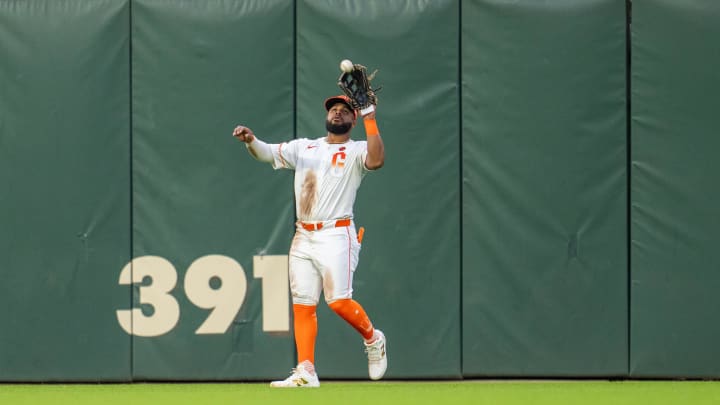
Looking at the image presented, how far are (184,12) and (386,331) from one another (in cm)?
302

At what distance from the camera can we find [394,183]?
31.9 ft

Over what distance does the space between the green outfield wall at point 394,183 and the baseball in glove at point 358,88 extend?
6.50 feet

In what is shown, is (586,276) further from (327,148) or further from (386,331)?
(327,148)

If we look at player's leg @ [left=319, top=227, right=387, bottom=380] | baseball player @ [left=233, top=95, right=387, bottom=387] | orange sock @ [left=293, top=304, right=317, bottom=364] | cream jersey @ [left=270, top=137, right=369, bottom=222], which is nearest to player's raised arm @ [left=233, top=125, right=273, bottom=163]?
baseball player @ [left=233, top=95, right=387, bottom=387]

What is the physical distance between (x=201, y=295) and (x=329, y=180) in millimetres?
2241

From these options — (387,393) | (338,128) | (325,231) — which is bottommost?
(387,393)

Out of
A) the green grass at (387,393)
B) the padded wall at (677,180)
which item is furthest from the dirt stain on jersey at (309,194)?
the padded wall at (677,180)

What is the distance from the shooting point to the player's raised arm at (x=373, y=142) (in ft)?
25.4

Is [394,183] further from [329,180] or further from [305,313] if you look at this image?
[305,313]

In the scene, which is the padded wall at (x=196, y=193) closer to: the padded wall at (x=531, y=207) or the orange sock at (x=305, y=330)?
the padded wall at (x=531, y=207)

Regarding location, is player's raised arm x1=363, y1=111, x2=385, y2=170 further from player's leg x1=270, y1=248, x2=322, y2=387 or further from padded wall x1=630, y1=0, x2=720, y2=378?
padded wall x1=630, y1=0, x2=720, y2=378

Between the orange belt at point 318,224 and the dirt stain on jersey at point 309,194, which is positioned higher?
the dirt stain on jersey at point 309,194

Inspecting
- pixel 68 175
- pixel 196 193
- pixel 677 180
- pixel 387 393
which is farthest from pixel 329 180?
pixel 677 180

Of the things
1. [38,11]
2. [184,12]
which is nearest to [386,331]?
[184,12]
